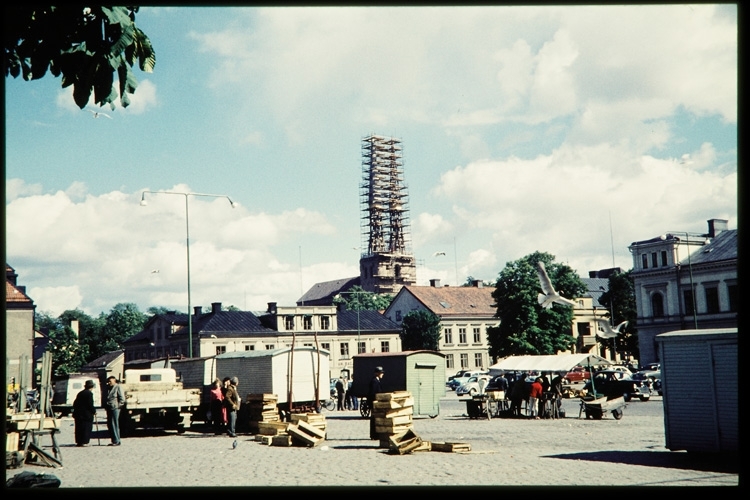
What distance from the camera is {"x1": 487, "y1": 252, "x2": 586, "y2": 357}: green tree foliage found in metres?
61.9

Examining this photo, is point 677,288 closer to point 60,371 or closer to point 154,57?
point 60,371

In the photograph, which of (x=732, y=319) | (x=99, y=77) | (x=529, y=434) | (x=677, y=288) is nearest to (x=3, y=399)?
(x=99, y=77)

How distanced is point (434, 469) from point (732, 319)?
61.9 metres

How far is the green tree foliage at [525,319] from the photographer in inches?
2436

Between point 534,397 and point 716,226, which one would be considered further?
point 716,226

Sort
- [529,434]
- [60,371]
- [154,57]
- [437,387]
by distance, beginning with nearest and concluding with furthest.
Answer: [154,57], [529,434], [437,387], [60,371]

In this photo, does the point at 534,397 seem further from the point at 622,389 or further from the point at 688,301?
the point at 688,301

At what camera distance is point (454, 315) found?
93.2m

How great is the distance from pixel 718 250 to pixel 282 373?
57.1m

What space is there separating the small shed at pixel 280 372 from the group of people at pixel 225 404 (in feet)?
8.37

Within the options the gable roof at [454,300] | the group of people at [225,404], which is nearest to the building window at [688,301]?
the gable roof at [454,300]

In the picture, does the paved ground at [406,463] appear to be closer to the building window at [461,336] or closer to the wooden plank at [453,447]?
the wooden plank at [453,447]

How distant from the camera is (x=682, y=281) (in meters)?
73.5

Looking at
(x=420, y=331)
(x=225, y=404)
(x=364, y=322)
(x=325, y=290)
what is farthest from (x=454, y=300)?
(x=325, y=290)
